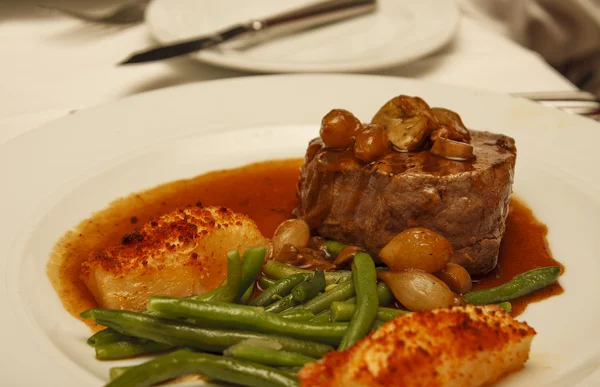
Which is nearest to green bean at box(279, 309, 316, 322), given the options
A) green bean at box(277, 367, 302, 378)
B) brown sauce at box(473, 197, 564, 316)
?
green bean at box(277, 367, 302, 378)

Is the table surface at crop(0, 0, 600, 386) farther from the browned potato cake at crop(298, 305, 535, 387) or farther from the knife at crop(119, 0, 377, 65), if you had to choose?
the browned potato cake at crop(298, 305, 535, 387)

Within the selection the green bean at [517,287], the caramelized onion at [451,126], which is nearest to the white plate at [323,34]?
the caramelized onion at [451,126]

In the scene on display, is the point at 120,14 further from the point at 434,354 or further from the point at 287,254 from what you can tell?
the point at 434,354

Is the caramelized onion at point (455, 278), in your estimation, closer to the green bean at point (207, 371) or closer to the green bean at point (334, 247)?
the green bean at point (334, 247)

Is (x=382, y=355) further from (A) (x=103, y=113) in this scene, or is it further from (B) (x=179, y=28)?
(B) (x=179, y=28)

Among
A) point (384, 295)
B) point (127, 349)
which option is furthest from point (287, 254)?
point (127, 349)
